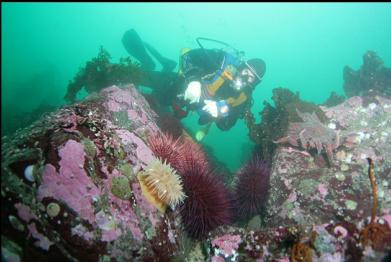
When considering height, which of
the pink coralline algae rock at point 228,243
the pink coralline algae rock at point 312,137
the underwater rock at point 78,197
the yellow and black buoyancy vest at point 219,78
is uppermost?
the yellow and black buoyancy vest at point 219,78

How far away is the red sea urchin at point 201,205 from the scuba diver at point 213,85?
13.2 feet

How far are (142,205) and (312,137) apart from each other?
12.7 feet

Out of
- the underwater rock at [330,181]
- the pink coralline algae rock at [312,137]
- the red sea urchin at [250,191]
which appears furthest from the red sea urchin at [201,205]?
the pink coralline algae rock at [312,137]

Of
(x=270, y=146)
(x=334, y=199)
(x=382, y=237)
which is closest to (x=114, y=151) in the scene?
(x=382, y=237)

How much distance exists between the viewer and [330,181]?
516 centimetres

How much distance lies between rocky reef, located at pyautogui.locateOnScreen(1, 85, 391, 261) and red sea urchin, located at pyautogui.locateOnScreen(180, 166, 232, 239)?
0.6 inches

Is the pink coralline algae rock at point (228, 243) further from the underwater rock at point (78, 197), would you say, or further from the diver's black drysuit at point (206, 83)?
the diver's black drysuit at point (206, 83)

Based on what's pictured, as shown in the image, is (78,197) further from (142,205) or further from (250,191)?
(250,191)

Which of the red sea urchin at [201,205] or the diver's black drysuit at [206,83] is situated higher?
the diver's black drysuit at [206,83]

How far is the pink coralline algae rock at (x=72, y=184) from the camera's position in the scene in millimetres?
2902

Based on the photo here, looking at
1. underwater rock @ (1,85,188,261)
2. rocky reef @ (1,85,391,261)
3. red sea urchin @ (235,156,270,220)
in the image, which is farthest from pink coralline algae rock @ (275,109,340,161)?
underwater rock @ (1,85,188,261)

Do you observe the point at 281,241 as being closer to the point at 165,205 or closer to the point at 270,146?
the point at 165,205

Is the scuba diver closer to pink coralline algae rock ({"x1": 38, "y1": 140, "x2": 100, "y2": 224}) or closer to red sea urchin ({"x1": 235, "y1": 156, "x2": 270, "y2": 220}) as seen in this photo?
Result: red sea urchin ({"x1": 235, "y1": 156, "x2": 270, "y2": 220})

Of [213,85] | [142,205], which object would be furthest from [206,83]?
[142,205]
